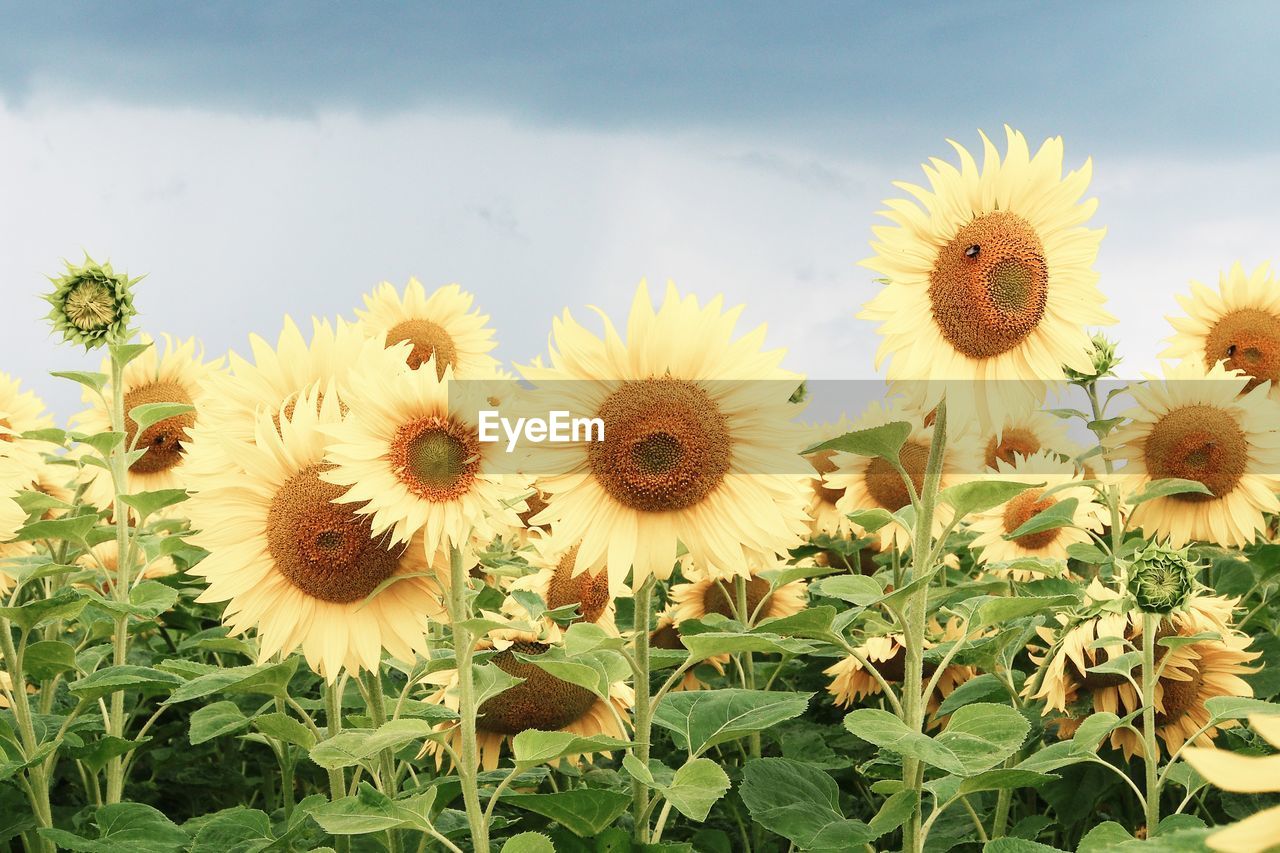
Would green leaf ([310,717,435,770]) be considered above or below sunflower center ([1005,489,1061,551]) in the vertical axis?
below

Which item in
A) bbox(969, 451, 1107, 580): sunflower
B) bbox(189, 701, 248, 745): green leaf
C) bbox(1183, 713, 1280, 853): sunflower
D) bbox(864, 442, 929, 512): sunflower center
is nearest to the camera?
bbox(1183, 713, 1280, 853): sunflower

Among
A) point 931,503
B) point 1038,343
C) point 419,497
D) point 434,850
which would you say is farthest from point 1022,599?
point 434,850

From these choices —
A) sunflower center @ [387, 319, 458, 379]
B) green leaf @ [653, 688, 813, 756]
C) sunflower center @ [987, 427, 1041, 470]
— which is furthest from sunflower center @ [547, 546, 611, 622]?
sunflower center @ [387, 319, 458, 379]

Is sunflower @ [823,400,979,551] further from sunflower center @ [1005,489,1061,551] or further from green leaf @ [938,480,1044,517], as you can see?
green leaf @ [938,480,1044,517]

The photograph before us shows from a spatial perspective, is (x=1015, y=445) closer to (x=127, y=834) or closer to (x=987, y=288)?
(x=987, y=288)

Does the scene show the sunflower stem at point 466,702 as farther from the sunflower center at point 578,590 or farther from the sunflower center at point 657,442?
the sunflower center at point 578,590

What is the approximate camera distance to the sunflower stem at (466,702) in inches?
92.3

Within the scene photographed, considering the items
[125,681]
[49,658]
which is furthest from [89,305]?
[125,681]

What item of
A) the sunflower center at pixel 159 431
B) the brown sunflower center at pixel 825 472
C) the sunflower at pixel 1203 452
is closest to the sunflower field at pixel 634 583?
the sunflower at pixel 1203 452

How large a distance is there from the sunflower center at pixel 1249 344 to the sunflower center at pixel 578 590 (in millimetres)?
3122

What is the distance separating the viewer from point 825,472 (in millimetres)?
5488

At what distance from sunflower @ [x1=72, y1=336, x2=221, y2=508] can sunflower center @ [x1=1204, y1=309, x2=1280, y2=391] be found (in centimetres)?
460

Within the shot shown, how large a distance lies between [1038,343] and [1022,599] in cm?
68

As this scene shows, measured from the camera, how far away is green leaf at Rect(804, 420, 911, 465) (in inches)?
95.3
